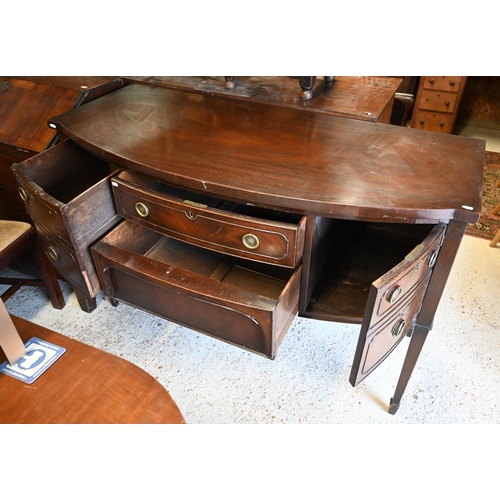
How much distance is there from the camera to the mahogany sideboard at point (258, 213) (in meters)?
0.90

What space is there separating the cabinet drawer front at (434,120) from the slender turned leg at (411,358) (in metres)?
1.76

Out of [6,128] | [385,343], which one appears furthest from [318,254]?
[6,128]

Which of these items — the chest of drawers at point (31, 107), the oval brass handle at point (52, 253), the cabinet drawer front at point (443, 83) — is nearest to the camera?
the oval brass handle at point (52, 253)

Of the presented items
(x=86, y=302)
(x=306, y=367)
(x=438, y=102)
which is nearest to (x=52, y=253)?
(x=86, y=302)

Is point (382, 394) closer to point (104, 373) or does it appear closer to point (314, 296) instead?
point (314, 296)

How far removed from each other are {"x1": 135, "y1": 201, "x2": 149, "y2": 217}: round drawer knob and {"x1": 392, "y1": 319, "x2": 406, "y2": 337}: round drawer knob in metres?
0.63

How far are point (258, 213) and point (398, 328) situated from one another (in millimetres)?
515

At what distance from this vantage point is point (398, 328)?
0.95 metres

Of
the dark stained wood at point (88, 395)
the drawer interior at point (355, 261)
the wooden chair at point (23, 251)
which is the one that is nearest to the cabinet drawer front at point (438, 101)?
the drawer interior at point (355, 261)

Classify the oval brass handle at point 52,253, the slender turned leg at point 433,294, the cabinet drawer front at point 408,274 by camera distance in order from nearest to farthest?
the cabinet drawer front at point 408,274, the slender turned leg at point 433,294, the oval brass handle at point 52,253

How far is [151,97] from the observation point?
1.36 metres

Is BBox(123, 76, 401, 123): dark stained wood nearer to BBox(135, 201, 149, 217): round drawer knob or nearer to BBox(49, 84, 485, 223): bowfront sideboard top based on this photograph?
BBox(49, 84, 485, 223): bowfront sideboard top

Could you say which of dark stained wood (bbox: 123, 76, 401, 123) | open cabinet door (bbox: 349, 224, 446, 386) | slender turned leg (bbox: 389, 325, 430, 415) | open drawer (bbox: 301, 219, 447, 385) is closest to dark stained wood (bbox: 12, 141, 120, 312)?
dark stained wood (bbox: 123, 76, 401, 123)

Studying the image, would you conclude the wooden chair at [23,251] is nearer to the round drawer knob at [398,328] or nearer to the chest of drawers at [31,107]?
the chest of drawers at [31,107]
